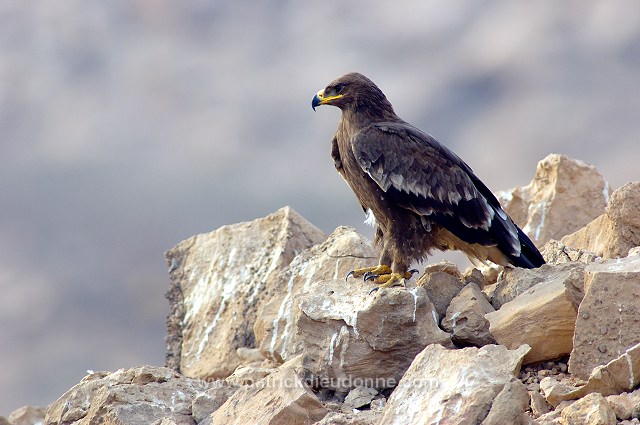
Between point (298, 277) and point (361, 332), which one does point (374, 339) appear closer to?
point (361, 332)

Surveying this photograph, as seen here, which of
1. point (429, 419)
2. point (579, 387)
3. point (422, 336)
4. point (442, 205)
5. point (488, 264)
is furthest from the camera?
point (488, 264)

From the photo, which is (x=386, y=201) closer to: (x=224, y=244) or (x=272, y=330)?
(x=272, y=330)

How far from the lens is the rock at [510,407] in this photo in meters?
6.20

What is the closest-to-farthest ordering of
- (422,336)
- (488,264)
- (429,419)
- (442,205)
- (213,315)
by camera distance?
(429,419) < (422,336) < (442,205) < (488,264) < (213,315)

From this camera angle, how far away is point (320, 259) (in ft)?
37.8

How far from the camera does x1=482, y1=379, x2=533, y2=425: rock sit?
6.20 meters

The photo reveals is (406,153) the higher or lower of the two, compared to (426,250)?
higher

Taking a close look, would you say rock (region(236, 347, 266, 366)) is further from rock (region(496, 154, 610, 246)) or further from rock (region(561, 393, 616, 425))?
rock (region(561, 393, 616, 425))

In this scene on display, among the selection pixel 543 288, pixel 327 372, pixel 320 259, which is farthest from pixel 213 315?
pixel 543 288

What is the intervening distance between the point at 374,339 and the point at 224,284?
4.76 metres

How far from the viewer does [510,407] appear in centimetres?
626

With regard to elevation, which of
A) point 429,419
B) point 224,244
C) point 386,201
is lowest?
point 429,419

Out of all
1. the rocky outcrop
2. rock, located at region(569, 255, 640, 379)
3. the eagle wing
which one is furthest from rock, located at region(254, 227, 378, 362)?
rock, located at region(569, 255, 640, 379)

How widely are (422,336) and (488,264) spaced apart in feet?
9.74
